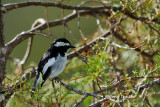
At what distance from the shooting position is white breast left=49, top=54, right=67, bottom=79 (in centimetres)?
337

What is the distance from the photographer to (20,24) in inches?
336

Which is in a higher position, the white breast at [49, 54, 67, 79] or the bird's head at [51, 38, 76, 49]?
the bird's head at [51, 38, 76, 49]

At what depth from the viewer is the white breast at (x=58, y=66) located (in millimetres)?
3368

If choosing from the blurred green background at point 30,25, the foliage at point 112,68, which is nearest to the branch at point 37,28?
the foliage at point 112,68

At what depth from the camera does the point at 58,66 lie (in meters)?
3.42

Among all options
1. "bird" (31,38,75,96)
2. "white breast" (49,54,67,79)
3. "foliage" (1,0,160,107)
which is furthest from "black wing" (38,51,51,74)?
"foliage" (1,0,160,107)

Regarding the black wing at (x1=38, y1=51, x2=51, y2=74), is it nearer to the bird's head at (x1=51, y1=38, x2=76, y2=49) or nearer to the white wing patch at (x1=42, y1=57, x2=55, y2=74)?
the white wing patch at (x1=42, y1=57, x2=55, y2=74)

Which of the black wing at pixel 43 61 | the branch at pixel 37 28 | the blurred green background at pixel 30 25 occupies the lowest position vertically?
the blurred green background at pixel 30 25

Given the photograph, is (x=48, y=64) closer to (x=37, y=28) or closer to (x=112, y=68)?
(x=37, y=28)

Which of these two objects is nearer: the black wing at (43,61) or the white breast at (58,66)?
the black wing at (43,61)

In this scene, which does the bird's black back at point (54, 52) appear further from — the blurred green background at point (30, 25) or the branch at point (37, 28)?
the blurred green background at point (30, 25)

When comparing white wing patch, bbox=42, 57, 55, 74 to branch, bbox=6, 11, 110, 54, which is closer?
branch, bbox=6, 11, 110, 54

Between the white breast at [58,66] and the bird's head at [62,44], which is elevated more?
the bird's head at [62,44]

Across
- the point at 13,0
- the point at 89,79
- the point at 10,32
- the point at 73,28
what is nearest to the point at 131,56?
the point at 89,79
